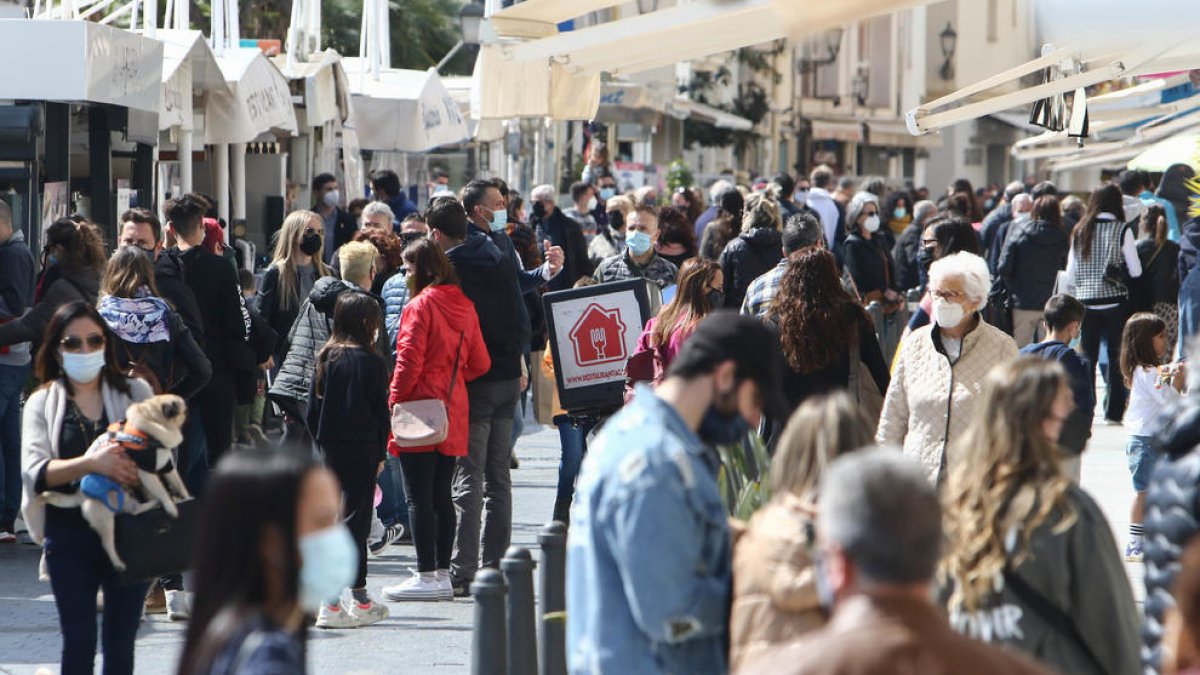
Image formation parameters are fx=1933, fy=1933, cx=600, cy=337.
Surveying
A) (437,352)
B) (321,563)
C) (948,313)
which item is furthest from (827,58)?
(321,563)

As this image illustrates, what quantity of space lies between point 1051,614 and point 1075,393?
343 centimetres

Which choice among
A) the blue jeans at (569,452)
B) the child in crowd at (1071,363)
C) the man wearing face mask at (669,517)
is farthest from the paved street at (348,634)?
the man wearing face mask at (669,517)

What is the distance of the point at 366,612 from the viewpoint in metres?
8.41

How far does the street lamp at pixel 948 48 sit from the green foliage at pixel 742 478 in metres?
56.3

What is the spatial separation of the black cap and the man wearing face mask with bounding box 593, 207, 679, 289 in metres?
6.57

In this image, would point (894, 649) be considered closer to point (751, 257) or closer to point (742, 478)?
point (742, 478)

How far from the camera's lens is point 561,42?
8.90 metres

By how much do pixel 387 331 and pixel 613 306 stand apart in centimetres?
117

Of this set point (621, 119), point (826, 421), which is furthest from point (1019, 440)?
point (621, 119)

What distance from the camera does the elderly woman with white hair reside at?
6992 millimetres

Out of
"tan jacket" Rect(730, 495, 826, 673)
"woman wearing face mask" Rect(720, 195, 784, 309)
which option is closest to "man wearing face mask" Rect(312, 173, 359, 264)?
"woman wearing face mask" Rect(720, 195, 784, 309)

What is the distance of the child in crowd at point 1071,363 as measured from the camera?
7.14 meters

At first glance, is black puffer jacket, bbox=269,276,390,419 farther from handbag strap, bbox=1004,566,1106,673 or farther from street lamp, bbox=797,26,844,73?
street lamp, bbox=797,26,844,73

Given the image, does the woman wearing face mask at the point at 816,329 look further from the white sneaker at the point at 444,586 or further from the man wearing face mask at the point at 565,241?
the man wearing face mask at the point at 565,241
